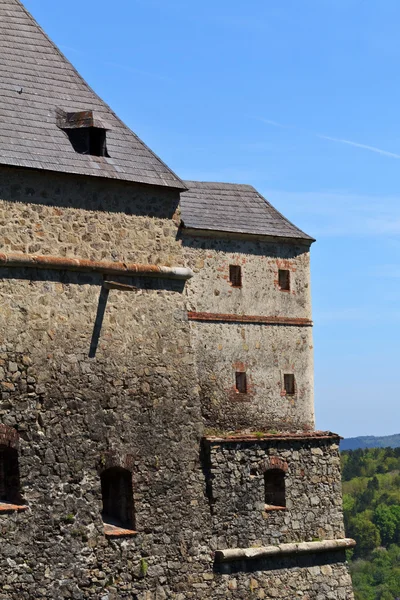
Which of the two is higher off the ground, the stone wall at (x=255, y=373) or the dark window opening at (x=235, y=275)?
the dark window opening at (x=235, y=275)

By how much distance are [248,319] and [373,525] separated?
113 m

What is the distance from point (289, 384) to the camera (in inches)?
1030

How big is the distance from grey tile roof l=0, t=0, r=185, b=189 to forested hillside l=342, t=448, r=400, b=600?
95.0m

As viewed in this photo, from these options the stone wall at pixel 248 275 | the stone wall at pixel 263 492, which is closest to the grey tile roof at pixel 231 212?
the stone wall at pixel 248 275

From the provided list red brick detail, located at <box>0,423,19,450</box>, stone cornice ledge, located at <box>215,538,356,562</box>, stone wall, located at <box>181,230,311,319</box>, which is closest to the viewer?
red brick detail, located at <box>0,423,19,450</box>

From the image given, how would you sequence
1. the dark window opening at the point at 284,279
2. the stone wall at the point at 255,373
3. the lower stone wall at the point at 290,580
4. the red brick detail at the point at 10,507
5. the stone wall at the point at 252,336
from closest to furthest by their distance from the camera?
the red brick detail at the point at 10,507, the lower stone wall at the point at 290,580, the stone wall at the point at 255,373, the stone wall at the point at 252,336, the dark window opening at the point at 284,279

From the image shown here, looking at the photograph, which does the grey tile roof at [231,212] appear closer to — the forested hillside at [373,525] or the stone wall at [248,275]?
the stone wall at [248,275]

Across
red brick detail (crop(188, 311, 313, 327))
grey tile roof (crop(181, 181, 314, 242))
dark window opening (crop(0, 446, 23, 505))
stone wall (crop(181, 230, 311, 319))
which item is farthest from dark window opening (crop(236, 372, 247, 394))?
dark window opening (crop(0, 446, 23, 505))

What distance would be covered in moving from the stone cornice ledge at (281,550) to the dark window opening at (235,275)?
5.75 meters

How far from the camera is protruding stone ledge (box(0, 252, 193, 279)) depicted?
19250 millimetres

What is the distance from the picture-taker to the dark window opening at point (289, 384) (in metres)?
26.1

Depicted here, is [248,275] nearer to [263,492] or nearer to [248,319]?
[248,319]

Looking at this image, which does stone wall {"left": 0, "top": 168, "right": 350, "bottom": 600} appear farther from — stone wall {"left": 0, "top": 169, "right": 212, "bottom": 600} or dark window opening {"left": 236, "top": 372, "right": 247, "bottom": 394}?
dark window opening {"left": 236, "top": 372, "right": 247, "bottom": 394}

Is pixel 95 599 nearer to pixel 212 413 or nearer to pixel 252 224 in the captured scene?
pixel 212 413
